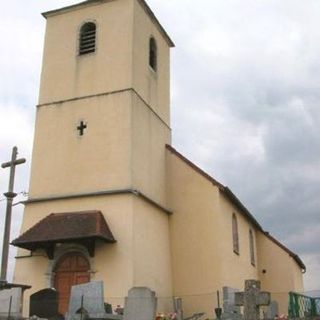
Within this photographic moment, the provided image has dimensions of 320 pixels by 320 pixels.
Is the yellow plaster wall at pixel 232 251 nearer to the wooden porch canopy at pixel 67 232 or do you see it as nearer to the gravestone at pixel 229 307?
the gravestone at pixel 229 307

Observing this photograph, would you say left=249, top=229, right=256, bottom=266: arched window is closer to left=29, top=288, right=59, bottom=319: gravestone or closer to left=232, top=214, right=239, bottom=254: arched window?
left=232, top=214, right=239, bottom=254: arched window

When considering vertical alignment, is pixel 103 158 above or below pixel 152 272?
above

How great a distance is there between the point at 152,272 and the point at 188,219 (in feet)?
9.24

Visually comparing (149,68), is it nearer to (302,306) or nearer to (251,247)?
(251,247)

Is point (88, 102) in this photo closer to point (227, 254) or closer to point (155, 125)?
point (155, 125)

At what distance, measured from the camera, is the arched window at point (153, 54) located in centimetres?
2231

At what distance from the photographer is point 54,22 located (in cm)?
2205

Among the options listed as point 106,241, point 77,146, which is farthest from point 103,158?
point 106,241

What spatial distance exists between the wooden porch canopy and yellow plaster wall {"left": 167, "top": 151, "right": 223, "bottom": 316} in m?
3.62

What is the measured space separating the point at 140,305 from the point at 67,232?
5.34 metres

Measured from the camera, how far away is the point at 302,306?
1809cm

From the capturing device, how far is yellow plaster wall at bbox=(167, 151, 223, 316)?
19.2 metres

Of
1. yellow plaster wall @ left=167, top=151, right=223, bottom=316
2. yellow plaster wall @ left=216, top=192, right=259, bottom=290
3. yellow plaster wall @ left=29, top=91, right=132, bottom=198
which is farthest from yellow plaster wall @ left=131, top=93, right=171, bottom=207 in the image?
yellow plaster wall @ left=216, top=192, right=259, bottom=290

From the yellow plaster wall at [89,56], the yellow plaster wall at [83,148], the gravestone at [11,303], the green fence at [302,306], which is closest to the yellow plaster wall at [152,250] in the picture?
the yellow plaster wall at [83,148]
